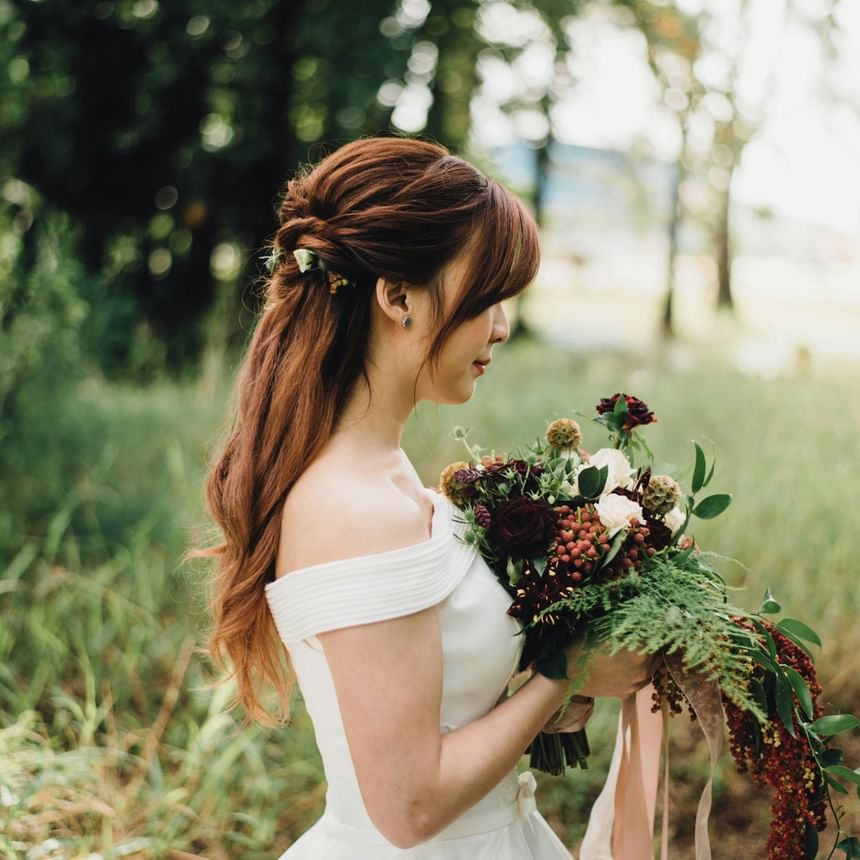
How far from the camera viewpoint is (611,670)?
1679 millimetres

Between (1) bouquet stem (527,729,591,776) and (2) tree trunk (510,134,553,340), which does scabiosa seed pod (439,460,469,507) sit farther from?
(2) tree trunk (510,134,553,340)

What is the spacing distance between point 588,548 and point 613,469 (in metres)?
0.23

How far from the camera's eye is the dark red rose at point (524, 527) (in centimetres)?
165

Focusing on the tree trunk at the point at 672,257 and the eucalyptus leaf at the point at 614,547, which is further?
the tree trunk at the point at 672,257

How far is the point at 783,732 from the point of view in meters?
1.74

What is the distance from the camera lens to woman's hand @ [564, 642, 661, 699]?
1659 millimetres

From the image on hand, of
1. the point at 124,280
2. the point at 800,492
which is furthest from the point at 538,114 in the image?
the point at 800,492

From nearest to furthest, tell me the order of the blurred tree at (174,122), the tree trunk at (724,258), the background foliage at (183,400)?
the background foliage at (183,400) → the blurred tree at (174,122) → the tree trunk at (724,258)

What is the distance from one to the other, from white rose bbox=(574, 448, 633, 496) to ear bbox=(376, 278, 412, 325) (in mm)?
454

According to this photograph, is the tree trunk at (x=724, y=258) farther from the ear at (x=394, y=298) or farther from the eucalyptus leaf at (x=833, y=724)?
the ear at (x=394, y=298)

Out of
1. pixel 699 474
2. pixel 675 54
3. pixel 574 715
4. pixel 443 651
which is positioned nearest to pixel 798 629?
pixel 699 474

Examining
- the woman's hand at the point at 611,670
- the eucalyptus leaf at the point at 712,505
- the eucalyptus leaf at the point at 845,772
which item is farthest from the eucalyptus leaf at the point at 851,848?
the eucalyptus leaf at the point at 712,505

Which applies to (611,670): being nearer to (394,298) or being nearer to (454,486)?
(454,486)

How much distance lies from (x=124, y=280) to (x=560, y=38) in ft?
18.0
